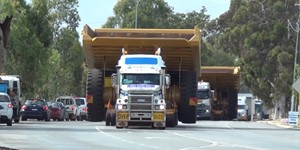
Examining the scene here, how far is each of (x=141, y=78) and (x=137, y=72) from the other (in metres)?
0.31

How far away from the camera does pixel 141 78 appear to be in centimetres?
3759

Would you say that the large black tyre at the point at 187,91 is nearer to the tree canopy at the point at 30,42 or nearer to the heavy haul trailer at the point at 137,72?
the heavy haul trailer at the point at 137,72

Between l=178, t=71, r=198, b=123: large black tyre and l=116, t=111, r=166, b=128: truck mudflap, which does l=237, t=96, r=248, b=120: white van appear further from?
l=116, t=111, r=166, b=128: truck mudflap

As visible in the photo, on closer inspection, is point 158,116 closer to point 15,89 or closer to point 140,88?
point 140,88

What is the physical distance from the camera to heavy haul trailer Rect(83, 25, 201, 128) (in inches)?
1476

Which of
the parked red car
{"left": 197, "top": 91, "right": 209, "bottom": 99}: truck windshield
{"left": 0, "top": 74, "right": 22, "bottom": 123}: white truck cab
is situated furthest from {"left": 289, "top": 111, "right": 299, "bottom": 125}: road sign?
{"left": 0, "top": 74, "right": 22, "bottom": 123}: white truck cab

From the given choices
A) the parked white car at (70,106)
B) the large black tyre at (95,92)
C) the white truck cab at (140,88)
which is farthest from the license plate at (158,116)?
the parked white car at (70,106)

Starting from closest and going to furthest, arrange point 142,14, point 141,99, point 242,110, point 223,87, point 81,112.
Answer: point 141,99 < point 223,87 < point 81,112 < point 242,110 < point 142,14

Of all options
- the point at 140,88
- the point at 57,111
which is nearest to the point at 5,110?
the point at 140,88

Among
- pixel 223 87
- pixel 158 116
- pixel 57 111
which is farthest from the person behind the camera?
pixel 223 87

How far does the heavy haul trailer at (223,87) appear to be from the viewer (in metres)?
61.4

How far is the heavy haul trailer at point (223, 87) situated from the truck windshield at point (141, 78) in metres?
23.3

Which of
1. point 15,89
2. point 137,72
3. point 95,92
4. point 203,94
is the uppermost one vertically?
point 137,72

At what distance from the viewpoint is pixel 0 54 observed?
45.0ft
